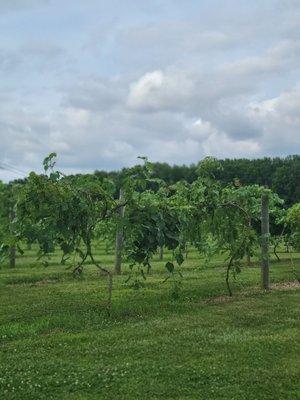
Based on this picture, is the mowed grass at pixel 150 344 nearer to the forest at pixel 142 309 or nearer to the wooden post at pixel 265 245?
the forest at pixel 142 309

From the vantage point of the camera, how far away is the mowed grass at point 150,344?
221 inches

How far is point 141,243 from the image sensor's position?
332 inches

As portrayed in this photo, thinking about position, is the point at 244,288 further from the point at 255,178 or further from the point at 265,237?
the point at 255,178

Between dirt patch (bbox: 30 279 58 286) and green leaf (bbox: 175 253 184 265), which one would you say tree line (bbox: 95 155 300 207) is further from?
green leaf (bbox: 175 253 184 265)

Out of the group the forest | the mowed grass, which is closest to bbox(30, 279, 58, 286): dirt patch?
the forest

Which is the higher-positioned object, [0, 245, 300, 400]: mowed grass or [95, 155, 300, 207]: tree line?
[95, 155, 300, 207]: tree line

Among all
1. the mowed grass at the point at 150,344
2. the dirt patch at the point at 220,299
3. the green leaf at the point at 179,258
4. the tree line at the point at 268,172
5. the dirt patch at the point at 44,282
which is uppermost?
the tree line at the point at 268,172

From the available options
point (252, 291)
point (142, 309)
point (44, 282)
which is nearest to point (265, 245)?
point (252, 291)

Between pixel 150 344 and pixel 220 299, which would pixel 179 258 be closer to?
pixel 150 344

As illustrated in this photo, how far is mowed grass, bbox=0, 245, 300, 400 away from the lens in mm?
5609

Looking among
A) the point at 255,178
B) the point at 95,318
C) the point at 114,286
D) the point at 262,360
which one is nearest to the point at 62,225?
the point at 95,318

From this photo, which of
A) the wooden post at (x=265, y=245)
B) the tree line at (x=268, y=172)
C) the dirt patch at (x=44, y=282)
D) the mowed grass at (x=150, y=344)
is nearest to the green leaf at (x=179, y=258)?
the mowed grass at (x=150, y=344)

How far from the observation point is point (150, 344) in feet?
23.5

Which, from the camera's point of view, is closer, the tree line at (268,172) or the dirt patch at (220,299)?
the dirt patch at (220,299)
